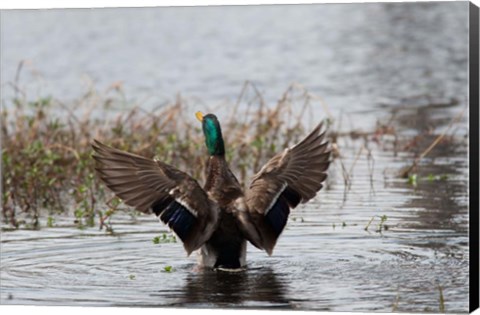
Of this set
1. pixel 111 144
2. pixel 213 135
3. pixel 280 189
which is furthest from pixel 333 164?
pixel 280 189

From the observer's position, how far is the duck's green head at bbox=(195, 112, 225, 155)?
1095 cm

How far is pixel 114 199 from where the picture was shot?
12.9 m

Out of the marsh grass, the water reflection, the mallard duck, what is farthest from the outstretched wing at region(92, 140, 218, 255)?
the marsh grass

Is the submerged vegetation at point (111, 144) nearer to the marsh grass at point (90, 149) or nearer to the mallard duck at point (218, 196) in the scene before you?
the marsh grass at point (90, 149)

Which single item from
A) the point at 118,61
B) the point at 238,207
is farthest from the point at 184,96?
the point at 238,207

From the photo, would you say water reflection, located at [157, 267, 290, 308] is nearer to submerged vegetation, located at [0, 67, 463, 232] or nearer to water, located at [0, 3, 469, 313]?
water, located at [0, 3, 469, 313]

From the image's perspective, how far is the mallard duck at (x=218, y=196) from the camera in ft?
33.6

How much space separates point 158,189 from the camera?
1025 cm

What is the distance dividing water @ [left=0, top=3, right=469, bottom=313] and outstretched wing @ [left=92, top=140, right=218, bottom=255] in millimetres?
428

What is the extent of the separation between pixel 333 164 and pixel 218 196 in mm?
4495

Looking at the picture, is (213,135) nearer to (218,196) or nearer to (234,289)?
(218,196)

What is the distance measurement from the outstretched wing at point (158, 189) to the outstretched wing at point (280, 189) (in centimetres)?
36

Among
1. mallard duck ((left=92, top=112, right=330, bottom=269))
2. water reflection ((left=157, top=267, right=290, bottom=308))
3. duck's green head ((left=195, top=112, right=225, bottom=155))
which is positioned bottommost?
water reflection ((left=157, top=267, right=290, bottom=308))

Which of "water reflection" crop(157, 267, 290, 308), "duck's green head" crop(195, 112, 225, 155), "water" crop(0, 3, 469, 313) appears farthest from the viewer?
"duck's green head" crop(195, 112, 225, 155)
